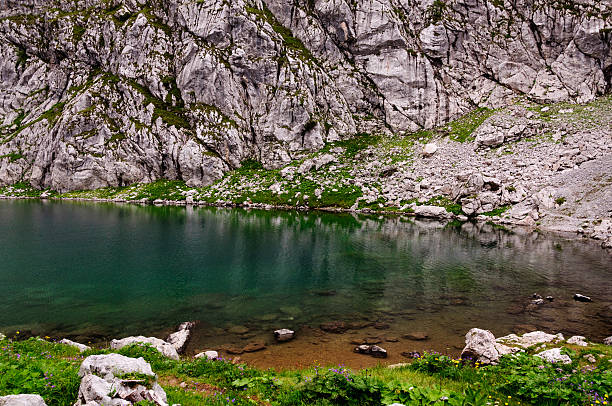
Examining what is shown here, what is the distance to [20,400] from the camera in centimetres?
505

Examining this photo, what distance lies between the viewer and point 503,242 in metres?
43.3

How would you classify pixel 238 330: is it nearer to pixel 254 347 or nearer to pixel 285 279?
pixel 254 347

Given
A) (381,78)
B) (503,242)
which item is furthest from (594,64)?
(503,242)

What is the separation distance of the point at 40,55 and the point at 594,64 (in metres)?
198

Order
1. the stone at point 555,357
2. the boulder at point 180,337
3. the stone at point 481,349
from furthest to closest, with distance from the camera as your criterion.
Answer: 1. the boulder at point 180,337
2. the stone at point 481,349
3. the stone at point 555,357

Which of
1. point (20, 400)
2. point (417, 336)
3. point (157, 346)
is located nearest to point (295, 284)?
point (417, 336)

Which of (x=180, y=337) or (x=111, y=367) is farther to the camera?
(x=180, y=337)

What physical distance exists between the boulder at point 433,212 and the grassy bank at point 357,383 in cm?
5612

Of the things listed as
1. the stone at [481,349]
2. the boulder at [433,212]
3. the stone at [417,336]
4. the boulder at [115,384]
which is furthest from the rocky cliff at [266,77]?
the boulder at [115,384]

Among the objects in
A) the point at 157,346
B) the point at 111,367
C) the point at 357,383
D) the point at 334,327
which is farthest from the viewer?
the point at 334,327

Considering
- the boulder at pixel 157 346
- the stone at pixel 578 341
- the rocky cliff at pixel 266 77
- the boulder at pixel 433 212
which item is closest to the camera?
the boulder at pixel 157 346

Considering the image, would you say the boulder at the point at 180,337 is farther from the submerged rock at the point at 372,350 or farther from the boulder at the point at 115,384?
the submerged rock at the point at 372,350

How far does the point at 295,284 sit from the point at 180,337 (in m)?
12.0

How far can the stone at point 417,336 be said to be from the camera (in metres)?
17.5
